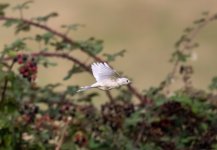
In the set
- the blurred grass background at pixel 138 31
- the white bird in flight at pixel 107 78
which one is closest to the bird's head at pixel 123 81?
the white bird in flight at pixel 107 78

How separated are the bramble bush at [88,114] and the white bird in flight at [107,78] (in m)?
0.71

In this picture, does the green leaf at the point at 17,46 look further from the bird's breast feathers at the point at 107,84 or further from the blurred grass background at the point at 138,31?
the blurred grass background at the point at 138,31

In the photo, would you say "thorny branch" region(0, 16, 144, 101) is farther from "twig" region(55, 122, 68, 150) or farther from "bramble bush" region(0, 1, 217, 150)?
"twig" region(55, 122, 68, 150)

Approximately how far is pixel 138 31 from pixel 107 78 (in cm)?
498

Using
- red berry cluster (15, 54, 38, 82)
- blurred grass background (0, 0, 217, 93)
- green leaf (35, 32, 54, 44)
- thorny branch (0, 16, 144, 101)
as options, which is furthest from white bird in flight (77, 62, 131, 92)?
blurred grass background (0, 0, 217, 93)

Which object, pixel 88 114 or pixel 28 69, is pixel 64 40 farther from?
pixel 28 69

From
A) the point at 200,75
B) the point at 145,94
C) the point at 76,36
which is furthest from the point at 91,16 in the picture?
the point at 145,94

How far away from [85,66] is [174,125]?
33 centimetres

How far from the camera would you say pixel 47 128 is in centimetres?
272

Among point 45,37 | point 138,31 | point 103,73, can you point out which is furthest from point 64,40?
point 138,31

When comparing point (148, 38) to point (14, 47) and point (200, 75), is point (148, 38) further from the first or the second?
point (14, 47)

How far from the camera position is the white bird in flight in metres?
1.66

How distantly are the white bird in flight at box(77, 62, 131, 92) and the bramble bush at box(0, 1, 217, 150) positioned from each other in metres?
0.71

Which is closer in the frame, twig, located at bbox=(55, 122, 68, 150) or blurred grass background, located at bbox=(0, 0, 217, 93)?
twig, located at bbox=(55, 122, 68, 150)
